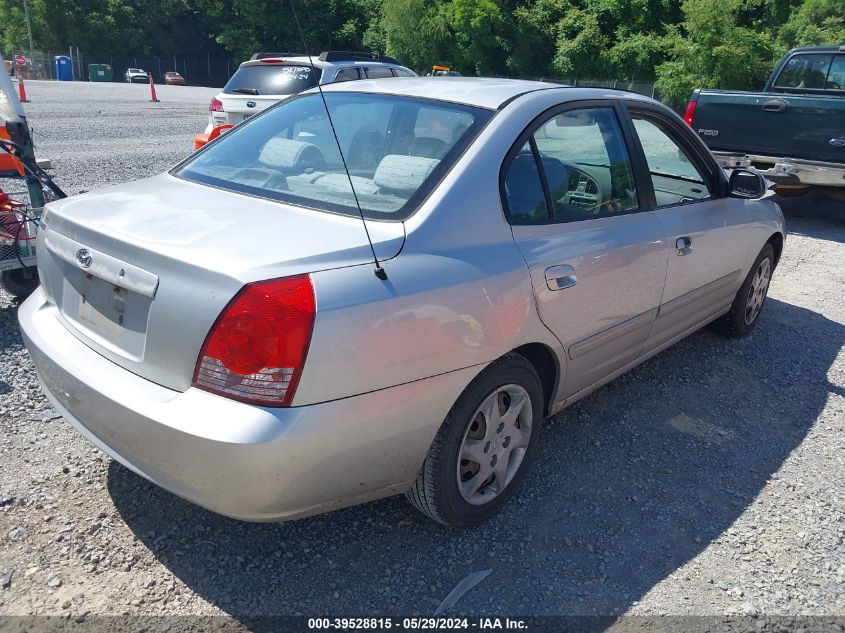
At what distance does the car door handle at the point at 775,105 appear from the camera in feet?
26.9

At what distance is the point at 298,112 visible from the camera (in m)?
3.46

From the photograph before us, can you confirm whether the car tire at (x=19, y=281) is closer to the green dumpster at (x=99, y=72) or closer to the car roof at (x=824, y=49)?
the car roof at (x=824, y=49)

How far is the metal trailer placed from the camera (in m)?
4.45

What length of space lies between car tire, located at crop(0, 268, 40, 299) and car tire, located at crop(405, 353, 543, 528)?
3.39 metres

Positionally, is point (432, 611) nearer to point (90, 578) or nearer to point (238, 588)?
point (238, 588)

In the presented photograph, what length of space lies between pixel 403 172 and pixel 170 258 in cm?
100

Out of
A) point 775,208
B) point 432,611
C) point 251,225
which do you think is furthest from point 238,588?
point 775,208

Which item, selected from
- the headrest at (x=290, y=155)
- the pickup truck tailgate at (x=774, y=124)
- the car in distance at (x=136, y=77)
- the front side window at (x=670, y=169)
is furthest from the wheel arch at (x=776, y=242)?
the car in distance at (x=136, y=77)

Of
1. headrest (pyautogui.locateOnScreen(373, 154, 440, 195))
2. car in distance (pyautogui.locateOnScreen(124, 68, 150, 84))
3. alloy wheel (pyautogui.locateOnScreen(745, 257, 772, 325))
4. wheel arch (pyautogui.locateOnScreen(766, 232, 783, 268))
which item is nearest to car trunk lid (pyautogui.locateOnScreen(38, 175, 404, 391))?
headrest (pyautogui.locateOnScreen(373, 154, 440, 195))

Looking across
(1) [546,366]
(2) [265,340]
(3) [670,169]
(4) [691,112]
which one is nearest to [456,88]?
(1) [546,366]

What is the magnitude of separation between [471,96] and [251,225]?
124cm

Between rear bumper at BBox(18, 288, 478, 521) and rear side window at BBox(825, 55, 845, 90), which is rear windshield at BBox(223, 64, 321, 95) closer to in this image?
rear side window at BBox(825, 55, 845, 90)

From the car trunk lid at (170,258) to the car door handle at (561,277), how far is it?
75 centimetres

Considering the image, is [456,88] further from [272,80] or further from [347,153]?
[272,80]
